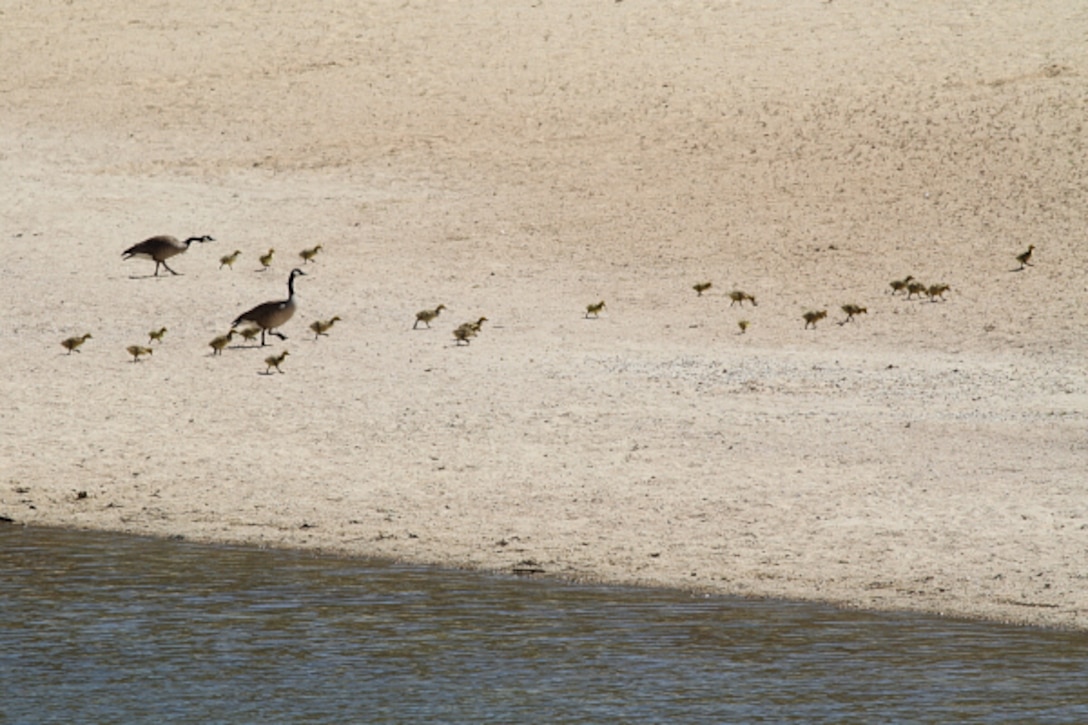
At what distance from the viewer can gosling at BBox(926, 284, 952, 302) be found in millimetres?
21797

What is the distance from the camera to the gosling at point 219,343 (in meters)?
19.1

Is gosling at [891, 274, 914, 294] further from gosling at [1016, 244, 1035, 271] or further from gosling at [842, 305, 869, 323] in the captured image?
gosling at [1016, 244, 1035, 271]

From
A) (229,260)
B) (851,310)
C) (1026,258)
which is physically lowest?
(851,310)

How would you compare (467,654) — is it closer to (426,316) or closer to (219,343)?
(219,343)

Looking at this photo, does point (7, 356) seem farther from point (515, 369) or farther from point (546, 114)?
point (546, 114)

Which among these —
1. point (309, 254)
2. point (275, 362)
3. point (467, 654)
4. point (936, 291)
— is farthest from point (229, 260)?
point (467, 654)

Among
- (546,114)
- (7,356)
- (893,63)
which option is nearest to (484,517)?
(7,356)

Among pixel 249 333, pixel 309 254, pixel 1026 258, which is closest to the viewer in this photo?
pixel 249 333

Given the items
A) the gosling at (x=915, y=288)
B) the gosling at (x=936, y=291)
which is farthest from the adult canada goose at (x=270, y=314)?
the gosling at (x=936, y=291)

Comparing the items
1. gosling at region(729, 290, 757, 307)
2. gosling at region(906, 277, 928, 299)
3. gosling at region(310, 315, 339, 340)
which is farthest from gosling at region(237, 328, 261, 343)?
gosling at region(906, 277, 928, 299)

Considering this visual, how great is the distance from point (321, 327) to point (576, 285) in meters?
4.30

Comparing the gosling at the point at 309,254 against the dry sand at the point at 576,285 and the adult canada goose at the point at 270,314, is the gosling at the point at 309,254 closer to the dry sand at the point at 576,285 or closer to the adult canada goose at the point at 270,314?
the dry sand at the point at 576,285

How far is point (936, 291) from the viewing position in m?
21.8

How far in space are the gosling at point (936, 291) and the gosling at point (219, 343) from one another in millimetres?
8631
